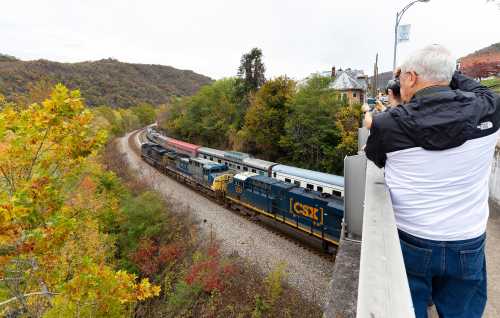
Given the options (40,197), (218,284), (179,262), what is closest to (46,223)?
(40,197)

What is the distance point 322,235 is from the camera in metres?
12.7

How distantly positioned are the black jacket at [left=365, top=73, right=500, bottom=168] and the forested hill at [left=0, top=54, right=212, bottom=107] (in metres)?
78.5

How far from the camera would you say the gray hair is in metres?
1.73

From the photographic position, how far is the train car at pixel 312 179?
14070 millimetres

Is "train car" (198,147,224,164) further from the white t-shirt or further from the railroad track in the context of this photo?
the white t-shirt

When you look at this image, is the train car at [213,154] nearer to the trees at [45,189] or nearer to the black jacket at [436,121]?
the trees at [45,189]

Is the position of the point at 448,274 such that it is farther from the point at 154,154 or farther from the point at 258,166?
the point at 154,154

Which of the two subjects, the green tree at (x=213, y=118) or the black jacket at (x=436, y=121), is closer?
the black jacket at (x=436, y=121)

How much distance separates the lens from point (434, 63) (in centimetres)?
174

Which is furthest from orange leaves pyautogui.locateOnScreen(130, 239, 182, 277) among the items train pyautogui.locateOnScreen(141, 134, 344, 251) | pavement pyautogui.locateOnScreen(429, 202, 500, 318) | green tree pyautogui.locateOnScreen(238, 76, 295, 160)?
green tree pyautogui.locateOnScreen(238, 76, 295, 160)

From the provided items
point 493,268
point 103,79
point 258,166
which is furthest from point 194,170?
point 103,79

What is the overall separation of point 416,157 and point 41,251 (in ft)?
24.2

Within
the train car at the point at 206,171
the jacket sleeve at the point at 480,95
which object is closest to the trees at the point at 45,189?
the jacket sleeve at the point at 480,95

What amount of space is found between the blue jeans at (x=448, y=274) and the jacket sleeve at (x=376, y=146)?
1.73 feet
